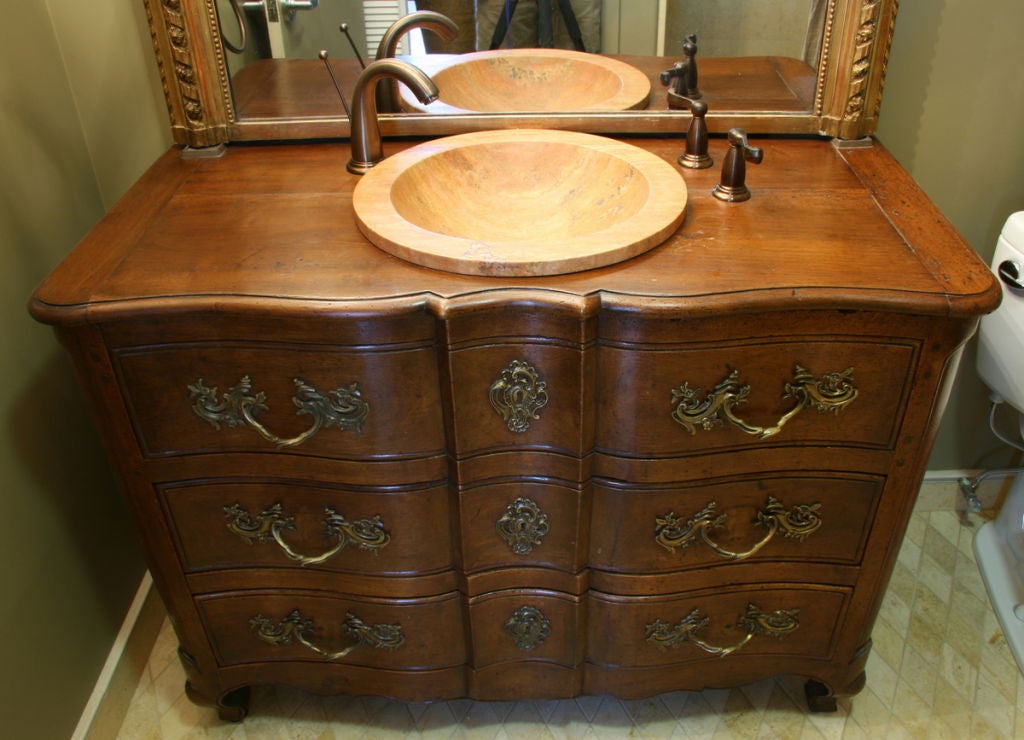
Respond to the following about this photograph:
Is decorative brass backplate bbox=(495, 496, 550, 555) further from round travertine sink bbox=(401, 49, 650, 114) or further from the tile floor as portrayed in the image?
round travertine sink bbox=(401, 49, 650, 114)

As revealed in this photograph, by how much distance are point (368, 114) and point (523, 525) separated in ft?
2.09

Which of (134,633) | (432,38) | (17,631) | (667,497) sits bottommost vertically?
(134,633)

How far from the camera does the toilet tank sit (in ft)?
4.46

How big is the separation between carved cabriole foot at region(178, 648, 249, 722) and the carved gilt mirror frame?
0.82 m

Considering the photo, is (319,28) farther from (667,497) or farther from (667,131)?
(667,497)

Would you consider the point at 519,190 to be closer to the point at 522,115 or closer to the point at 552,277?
the point at 522,115

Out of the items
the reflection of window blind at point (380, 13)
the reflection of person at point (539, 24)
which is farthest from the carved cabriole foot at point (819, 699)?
the reflection of window blind at point (380, 13)

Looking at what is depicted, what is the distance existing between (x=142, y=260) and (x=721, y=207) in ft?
2.47

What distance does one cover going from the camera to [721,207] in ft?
3.73

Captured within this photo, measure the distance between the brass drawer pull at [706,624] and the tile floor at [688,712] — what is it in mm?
244

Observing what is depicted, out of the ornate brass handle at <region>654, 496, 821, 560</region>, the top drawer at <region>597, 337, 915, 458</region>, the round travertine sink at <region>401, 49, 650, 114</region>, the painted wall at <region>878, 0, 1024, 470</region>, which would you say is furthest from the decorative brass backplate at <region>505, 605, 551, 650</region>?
the painted wall at <region>878, 0, 1024, 470</region>

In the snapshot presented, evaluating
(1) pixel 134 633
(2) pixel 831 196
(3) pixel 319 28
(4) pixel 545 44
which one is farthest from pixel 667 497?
(1) pixel 134 633

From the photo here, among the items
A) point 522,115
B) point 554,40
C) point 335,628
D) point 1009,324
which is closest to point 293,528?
point 335,628

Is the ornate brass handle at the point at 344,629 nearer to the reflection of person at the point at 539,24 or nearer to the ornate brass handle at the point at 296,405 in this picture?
the ornate brass handle at the point at 296,405
